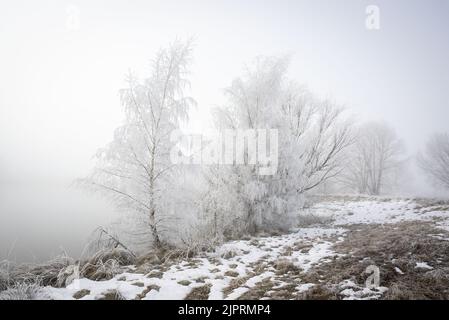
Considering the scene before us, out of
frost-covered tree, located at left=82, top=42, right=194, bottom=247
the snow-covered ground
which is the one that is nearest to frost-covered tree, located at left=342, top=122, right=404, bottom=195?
the snow-covered ground

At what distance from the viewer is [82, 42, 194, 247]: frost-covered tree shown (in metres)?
7.14

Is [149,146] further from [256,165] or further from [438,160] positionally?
[438,160]

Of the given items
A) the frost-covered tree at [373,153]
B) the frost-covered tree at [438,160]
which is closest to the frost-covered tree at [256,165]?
the frost-covered tree at [373,153]

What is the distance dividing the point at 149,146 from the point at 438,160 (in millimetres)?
29037

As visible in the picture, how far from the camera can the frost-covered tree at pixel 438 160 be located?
23.1 metres

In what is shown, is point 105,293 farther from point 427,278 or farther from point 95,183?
point 427,278

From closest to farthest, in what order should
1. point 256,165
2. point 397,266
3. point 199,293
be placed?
point 199,293 → point 397,266 → point 256,165

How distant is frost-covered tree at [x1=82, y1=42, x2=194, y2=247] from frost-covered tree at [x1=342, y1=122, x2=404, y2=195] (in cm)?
2447

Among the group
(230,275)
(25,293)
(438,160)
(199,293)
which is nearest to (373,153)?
(438,160)

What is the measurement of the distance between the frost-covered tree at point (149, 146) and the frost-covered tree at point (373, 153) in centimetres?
2447

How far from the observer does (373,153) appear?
88.6 feet

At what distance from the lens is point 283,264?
5473mm

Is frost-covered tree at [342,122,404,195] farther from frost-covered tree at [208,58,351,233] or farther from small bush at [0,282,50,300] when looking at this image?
small bush at [0,282,50,300]

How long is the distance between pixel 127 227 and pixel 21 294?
3.67 metres
